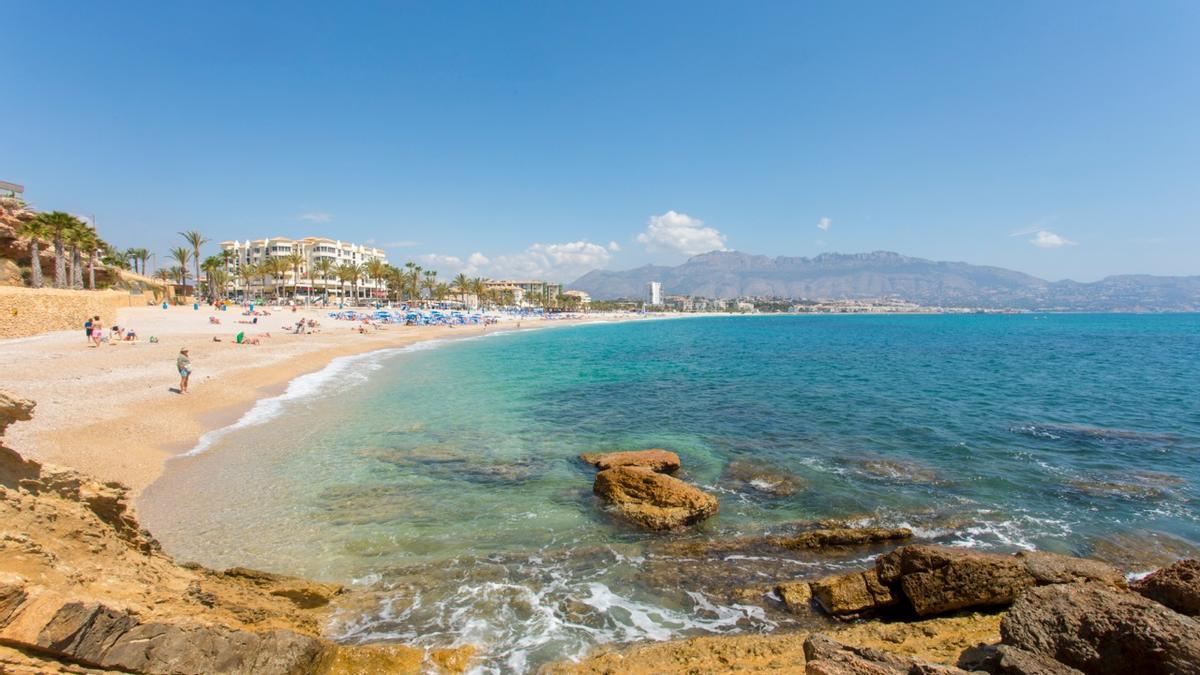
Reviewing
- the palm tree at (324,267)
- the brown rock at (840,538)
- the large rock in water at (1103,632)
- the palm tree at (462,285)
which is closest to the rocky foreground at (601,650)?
the large rock in water at (1103,632)

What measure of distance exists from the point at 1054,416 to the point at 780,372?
16.1 metres

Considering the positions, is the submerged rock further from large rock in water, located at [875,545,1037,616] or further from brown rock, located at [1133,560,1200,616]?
brown rock, located at [1133,560,1200,616]

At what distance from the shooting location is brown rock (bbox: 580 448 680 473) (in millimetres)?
13711

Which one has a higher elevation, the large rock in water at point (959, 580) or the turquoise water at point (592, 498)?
the large rock in water at point (959, 580)

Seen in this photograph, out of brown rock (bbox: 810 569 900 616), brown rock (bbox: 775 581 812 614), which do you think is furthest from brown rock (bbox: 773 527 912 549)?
brown rock (bbox: 810 569 900 616)

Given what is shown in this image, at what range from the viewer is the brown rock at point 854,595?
7230 mm

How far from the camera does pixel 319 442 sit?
1577 centimetres

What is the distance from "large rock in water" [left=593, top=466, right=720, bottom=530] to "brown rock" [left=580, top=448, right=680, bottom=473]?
167cm

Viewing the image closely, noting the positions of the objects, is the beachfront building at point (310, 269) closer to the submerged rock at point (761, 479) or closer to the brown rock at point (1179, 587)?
the submerged rock at point (761, 479)

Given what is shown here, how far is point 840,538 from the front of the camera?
9.49 meters

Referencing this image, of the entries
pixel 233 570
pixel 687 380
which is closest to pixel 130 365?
pixel 233 570

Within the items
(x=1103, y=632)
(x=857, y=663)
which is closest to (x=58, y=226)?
(x=857, y=663)

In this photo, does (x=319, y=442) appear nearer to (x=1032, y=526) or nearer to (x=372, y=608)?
(x=372, y=608)

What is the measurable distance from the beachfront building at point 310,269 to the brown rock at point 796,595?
11139cm
